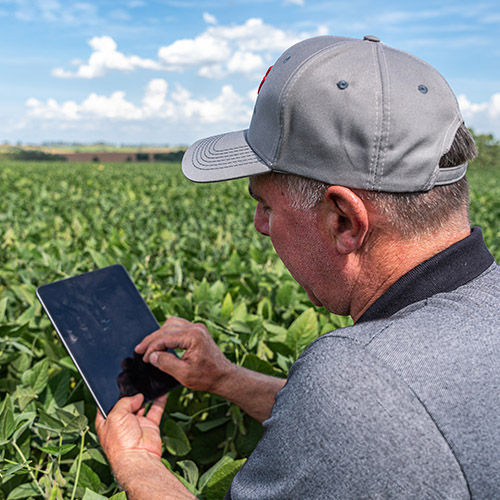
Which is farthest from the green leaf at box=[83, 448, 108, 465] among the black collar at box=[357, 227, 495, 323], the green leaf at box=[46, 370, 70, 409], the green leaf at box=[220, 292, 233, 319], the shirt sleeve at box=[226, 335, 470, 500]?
the black collar at box=[357, 227, 495, 323]

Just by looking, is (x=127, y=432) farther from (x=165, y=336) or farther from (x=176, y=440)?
(x=165, y=336)

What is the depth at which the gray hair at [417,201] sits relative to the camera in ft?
3.88

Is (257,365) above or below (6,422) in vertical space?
below

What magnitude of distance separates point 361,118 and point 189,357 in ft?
3.44

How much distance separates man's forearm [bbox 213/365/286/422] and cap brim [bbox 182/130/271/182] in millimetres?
758

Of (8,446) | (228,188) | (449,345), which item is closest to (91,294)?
(8,446)

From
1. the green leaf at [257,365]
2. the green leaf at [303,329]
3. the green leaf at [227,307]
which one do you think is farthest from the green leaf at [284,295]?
the green leaf at [257,365]

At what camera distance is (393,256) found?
1.21 metres

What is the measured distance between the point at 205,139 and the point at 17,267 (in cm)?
204

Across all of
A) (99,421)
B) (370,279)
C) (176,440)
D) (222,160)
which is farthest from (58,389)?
(370,279)

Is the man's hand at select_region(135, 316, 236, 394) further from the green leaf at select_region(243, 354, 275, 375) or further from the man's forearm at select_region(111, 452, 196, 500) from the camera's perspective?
the man's forearm at select_region(111, 452, 196, 500)

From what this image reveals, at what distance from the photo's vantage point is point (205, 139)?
170cm

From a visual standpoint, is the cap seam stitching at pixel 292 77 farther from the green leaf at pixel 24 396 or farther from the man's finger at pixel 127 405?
the green leaf at pixel 24 396

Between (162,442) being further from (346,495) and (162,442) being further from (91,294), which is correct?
(346,495)
